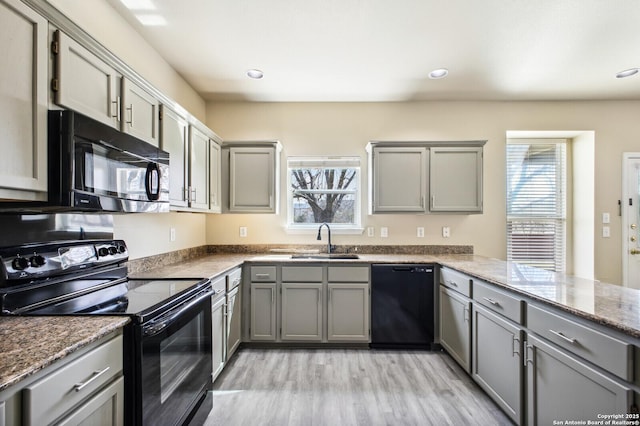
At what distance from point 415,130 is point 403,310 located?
2.07 m

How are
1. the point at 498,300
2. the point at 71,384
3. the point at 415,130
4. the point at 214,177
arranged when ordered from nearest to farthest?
the point at 71,384, the point at 498,300, the point at 214,177, the point at 415,130

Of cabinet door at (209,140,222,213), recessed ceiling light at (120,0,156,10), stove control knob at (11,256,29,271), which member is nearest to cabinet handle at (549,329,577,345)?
stove control knob at (11,256,29,271)

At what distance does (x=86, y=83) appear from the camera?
4.52 feet

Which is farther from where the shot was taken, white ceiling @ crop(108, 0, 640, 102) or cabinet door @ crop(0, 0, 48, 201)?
white ceiling @ crop(108, 0, 640, 102)

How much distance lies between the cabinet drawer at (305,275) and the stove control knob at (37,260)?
1843 millimetres

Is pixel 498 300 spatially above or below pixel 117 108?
below

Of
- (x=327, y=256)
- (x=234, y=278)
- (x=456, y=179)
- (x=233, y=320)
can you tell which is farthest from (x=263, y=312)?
(x=456, y=179)

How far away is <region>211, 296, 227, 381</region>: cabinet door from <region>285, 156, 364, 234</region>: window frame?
1.34 meters

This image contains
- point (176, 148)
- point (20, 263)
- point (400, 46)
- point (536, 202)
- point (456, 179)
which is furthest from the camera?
point (536, 202)

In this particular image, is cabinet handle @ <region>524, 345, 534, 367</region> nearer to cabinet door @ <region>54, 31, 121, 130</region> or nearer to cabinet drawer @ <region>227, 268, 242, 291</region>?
cabinet drawer @ <region>227, 268, 242, 291</region>

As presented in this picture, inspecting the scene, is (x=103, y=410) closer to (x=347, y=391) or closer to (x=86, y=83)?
(x=86, y=83)

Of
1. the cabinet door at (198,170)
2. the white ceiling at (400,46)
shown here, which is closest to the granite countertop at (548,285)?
the cabinet door at (198,170)

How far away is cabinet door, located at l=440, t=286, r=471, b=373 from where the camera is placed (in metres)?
2.35

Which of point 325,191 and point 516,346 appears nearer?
point 516,346
